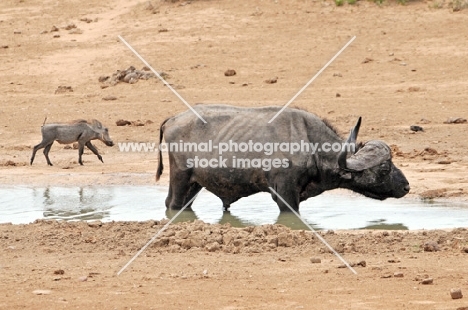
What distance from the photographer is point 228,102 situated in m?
21.6

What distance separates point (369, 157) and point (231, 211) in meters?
1.98

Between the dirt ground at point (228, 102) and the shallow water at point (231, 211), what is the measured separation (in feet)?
2.42

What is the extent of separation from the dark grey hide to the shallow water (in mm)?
336

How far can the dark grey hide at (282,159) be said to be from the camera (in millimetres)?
12625

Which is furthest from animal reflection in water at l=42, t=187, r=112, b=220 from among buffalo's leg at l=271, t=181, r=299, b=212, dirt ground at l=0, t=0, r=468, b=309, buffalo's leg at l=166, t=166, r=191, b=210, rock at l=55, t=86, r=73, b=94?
rock at l=55, t=86, r=73, b=94

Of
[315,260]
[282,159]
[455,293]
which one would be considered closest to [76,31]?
[282,159]

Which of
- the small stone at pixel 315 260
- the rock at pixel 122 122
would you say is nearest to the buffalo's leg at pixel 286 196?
the small stone at pixel 315 260

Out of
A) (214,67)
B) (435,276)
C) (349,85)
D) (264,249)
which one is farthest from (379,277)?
(214,67)

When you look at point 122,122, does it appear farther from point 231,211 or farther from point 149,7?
point 149,7

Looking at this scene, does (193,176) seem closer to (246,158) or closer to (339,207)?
(246,158)

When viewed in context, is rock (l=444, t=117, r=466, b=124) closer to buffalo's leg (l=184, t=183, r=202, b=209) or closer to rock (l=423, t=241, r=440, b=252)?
buffalo's leg (l=184, t=183, r=202, b=209)

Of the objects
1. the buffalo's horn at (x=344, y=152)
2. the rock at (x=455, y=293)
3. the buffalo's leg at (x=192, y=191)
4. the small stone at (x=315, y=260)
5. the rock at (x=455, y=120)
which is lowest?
the rock at (x=455, y=120)

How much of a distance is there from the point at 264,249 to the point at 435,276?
185 cm

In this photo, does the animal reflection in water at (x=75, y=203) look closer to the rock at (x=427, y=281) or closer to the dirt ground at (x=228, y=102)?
the dirt ground at (x=228, y=102)
